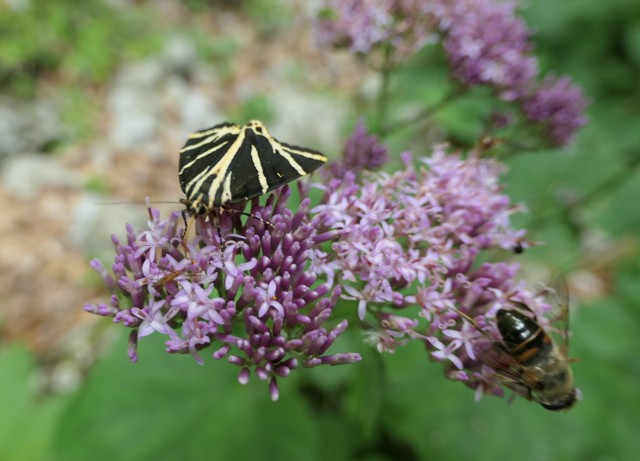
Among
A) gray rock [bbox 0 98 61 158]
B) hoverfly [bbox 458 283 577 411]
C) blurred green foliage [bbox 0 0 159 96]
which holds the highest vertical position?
blurred green foliage [bbox 0 0 159 96]

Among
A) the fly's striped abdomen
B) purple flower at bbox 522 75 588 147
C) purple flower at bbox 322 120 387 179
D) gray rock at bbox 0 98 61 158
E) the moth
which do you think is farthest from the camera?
gray rock at bbox 0 98 61 158

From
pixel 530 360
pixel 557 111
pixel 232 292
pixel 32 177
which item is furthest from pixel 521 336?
pixel 32 177

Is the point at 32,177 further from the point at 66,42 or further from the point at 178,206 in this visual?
the point at 66,42

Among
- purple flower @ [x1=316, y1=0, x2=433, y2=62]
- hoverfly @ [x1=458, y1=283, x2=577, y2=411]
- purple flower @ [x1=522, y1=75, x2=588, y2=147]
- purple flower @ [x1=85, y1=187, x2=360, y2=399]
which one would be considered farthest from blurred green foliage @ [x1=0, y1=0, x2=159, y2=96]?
hoverfly @ [x1=458, y1=283, x2=577, y2=411]

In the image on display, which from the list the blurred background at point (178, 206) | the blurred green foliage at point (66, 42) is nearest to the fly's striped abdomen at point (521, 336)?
the blurred background at point (178, 206)

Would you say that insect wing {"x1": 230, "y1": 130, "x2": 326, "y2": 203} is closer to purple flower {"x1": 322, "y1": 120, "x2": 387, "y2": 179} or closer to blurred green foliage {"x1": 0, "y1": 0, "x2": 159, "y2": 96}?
purple flower {"x1": 322, "y1": 120, "x2": 387, "y2": 179}

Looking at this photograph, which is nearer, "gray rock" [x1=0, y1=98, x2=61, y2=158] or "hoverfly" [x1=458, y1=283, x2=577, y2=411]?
"hoverfly" [x1=458, y1=283, x2=577, y2=411]

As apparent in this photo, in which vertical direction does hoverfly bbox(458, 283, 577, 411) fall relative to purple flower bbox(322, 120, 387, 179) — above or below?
below
